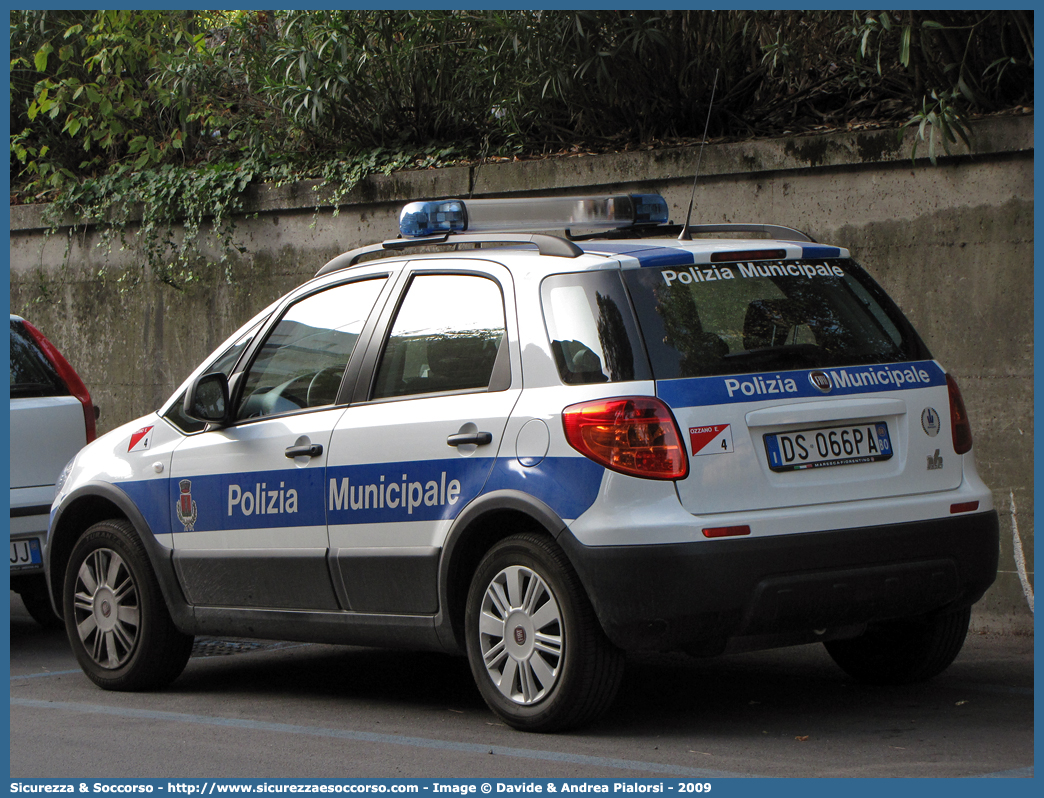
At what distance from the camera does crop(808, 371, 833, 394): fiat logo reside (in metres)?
4.93

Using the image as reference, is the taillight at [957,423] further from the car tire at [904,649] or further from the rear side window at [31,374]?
the rear side window at [31,374]

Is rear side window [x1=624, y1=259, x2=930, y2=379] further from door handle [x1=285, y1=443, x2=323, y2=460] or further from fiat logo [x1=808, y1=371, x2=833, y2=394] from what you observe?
door handle [x1=285, y1=443, x2=323, y2=460]

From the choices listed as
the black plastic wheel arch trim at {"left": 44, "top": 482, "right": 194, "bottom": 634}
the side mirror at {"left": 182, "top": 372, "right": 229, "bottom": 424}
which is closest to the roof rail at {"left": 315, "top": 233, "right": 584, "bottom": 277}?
the side mirror at {"left": 182, "top": 372, "right": 229, "bottom": 424}

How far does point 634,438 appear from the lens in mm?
4688

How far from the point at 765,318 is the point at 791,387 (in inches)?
13.3

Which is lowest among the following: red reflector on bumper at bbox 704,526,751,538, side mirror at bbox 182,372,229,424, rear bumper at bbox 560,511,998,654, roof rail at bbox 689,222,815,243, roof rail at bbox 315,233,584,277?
rear bumper at bbox 560,511,998,654

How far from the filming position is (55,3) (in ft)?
41.3

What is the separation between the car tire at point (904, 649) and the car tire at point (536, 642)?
137cm

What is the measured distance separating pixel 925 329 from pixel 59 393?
479 cm

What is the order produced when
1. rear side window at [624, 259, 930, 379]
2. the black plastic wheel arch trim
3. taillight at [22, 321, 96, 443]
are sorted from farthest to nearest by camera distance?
1. taillight at [22, 321, 96, 443]
2. the black plastic wheel arch trim
3. rear side window at [624, 259, 930, 379]

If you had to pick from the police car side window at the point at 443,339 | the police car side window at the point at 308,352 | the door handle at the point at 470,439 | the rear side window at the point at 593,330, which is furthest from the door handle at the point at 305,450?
the rear side window at the point at 593,330

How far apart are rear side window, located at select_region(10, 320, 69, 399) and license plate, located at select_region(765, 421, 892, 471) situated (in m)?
4.67

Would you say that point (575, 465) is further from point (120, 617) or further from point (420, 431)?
point (120, 617)

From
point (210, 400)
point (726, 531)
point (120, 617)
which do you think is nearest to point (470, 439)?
point (726, 531)
